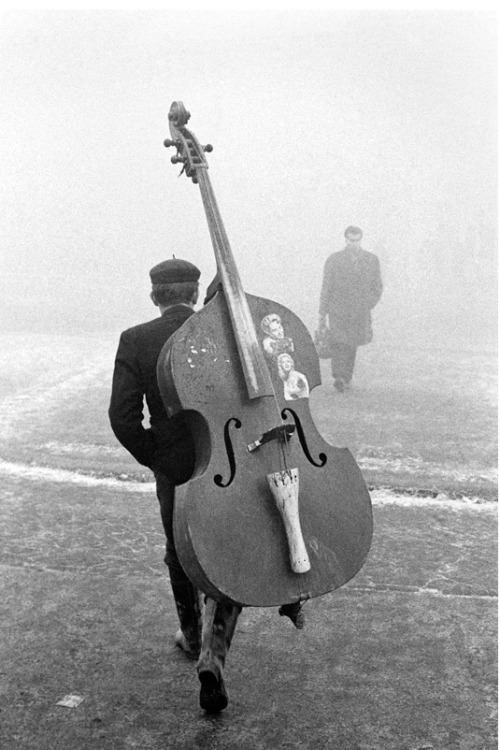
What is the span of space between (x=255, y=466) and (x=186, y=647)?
1012 mm

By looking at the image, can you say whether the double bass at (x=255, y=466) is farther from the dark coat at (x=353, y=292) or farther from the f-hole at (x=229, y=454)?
the dark coat at (x=353, y=292)

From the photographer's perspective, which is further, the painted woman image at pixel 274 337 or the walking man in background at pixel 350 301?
the walking man in background at pixel 350 301

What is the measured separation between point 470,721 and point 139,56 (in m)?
17.6

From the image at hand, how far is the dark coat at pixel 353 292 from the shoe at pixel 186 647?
5.36 m

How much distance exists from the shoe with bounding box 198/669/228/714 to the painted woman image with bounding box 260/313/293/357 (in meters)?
1.04

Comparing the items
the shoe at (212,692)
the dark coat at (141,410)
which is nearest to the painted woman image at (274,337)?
the dark coat at (141,410)

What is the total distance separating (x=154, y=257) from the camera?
62.5ft

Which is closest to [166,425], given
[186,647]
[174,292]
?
[174,292]

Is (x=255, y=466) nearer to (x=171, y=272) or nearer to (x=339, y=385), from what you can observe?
(x=171, y=272)

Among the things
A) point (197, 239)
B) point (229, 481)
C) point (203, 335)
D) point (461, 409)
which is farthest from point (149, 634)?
point (197, 239)

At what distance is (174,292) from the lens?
2977mm

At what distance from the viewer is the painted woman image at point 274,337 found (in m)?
2.67

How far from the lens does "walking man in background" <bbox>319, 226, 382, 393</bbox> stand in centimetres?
824

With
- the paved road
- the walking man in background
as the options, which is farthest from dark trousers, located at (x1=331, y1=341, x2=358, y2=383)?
the paved road
